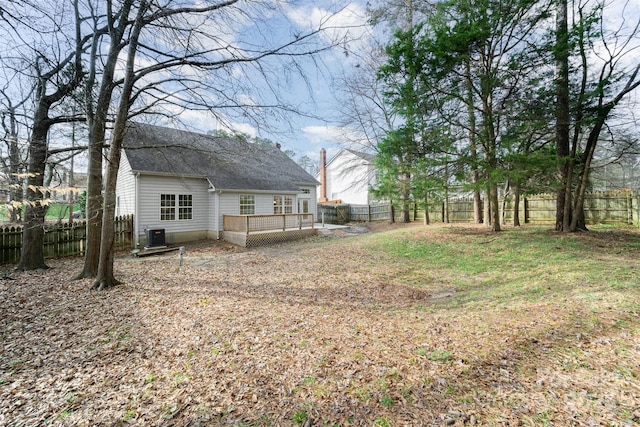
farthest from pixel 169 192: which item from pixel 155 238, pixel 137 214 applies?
pixel 155 238

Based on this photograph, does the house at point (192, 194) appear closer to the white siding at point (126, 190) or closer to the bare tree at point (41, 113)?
the white siding at point (126, 190)

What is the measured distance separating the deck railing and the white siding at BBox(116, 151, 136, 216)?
13.4 ft

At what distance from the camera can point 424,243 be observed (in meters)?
10.2

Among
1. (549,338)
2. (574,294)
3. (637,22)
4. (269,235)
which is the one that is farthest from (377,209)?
(549,338)

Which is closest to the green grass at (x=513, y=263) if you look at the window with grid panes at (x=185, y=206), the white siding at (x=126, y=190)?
the window with grid panes at (x=185, y=206)

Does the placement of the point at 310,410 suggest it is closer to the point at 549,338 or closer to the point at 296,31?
the point at 549,338

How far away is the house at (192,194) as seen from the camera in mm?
11789

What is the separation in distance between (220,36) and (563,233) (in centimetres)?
1217

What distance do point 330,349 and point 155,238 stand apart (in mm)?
10454

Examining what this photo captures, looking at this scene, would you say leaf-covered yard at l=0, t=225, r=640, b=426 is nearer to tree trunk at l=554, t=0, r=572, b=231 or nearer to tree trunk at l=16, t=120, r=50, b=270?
tree trunk at l=16, t=120, r=50, b=270

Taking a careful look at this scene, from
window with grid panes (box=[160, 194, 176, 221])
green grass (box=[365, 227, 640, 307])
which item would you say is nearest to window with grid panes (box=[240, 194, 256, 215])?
window with grid panes (box=[160, 194, 176, 221])

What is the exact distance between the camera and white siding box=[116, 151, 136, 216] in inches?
477

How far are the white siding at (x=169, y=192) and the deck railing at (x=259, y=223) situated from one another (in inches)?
55.9

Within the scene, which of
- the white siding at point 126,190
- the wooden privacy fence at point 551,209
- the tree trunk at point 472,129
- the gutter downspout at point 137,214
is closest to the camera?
the tree trunk at point 472,129
